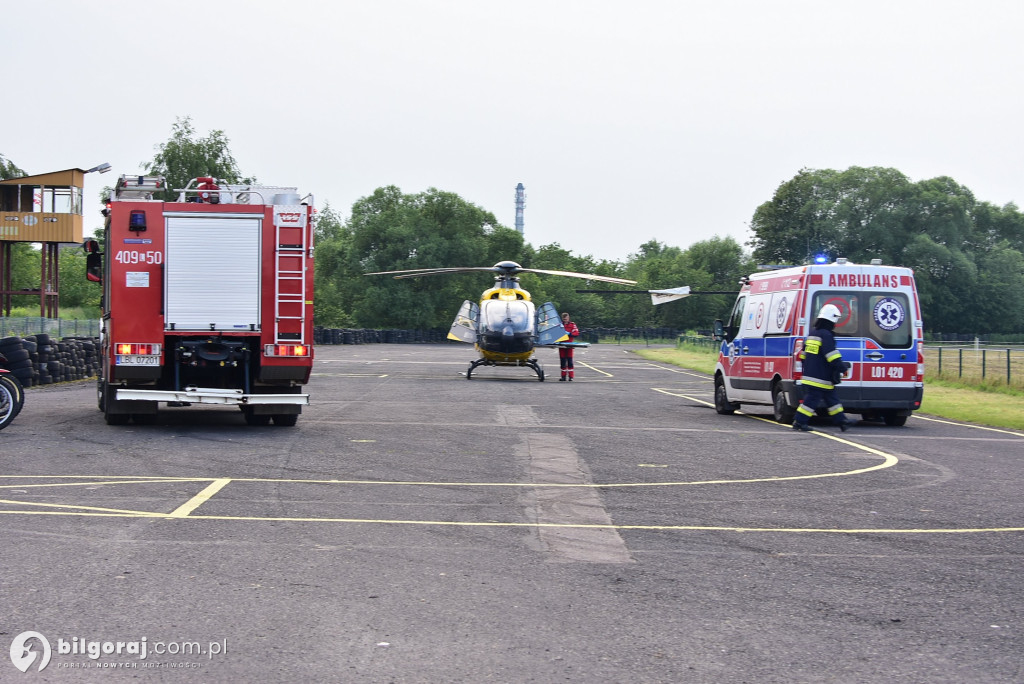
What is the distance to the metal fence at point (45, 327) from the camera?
933 inches

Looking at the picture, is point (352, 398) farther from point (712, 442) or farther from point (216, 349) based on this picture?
point (712, 442)

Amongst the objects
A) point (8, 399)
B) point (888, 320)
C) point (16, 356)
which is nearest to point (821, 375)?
point (888, 320)

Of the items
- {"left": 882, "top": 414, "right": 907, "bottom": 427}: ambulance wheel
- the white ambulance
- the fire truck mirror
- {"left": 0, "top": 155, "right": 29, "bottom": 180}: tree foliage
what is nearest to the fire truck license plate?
the fire truck mirror

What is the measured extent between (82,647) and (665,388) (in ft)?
76.7

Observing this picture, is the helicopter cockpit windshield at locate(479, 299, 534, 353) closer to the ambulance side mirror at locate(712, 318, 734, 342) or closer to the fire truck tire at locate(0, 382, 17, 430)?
the ambulance side mirror at locate(712, 318, 734, 342)

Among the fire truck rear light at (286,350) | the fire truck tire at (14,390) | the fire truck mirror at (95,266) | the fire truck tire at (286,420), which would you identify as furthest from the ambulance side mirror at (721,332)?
the fire truck tire at (14,390)

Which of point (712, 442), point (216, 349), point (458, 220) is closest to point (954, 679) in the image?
point (712, 442)

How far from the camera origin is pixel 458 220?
99688 millimetres

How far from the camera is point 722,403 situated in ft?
64.8

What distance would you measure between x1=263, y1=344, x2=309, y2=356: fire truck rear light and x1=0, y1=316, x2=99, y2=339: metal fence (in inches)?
400

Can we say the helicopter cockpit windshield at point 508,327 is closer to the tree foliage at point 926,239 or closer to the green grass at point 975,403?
the green grass at point 975,403

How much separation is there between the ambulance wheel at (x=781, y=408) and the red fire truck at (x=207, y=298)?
7533 millimetres

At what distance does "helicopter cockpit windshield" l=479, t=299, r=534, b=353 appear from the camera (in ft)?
97.6

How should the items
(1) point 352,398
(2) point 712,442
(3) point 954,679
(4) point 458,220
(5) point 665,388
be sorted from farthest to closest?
(4) point 458,220 → (5) point 665,388 → (1) point 352,398 → (2) point 712,442 → (3) point 954,679
